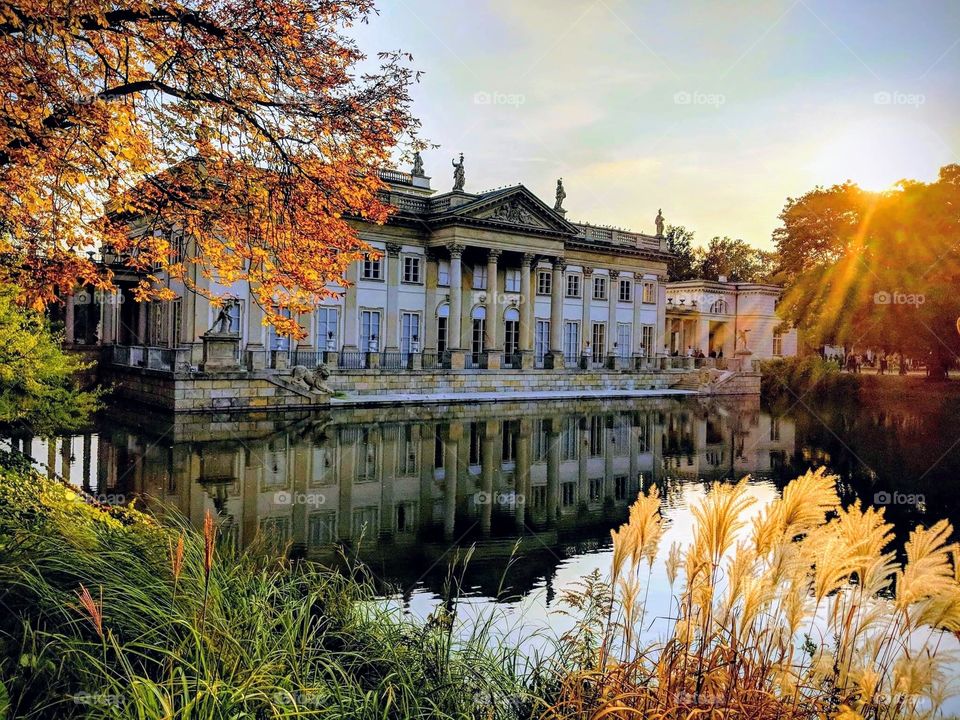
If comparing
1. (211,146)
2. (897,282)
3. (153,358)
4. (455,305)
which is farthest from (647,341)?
(211,146)

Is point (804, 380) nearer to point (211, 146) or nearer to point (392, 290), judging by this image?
point (392, 290)

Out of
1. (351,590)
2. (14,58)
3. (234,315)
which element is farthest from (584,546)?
(234,315)

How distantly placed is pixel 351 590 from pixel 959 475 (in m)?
15.4

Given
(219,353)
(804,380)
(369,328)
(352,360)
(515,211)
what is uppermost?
(515,211)

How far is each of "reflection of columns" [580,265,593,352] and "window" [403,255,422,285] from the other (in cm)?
1215

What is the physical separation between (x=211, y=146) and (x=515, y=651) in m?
7.12

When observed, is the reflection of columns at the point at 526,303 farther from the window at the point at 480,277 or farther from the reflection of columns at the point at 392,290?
the reflection of columns at the point at 392,290

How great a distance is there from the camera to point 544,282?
44.6 m

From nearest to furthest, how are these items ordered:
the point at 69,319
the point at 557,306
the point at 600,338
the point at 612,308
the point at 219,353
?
1. the point at 219,353
2. the point at 69,319
3. the point at 557,306
4. the point at 612,308
5. the point at 600,338

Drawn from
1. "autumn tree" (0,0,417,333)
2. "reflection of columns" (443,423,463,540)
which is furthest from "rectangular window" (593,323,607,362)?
"autumn tree" (0,0,417,333)

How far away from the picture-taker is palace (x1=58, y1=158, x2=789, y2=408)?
33.1 metres

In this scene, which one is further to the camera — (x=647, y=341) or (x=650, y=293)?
(x=647, y=341)

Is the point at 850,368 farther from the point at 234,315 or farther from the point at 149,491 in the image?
the point at 149,491

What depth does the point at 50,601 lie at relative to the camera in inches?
156
